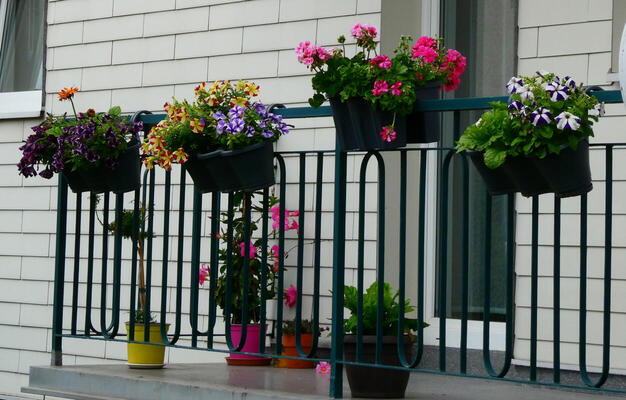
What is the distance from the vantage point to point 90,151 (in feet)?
14.8

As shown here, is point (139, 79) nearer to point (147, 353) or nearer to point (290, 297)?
point (290, 297)

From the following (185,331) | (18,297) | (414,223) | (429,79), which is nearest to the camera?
(429,79)

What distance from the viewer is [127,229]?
5156 millimetres

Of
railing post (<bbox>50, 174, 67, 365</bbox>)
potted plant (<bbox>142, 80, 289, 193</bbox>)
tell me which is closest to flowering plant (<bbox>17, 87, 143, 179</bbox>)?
railing post (<bbox>50, 174, 67, 365</bbox>)

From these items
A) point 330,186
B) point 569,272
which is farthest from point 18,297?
point 569,272

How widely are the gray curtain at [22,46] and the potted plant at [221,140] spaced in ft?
12.0

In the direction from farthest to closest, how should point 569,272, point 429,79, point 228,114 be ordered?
point 569,272, point 228,114, point 429,79

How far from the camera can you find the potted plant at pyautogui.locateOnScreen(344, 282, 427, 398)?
3.94 m

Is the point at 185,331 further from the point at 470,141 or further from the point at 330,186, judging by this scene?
the point at 470,141

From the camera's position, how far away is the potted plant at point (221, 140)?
409 cm

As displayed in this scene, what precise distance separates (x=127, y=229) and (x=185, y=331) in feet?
4.54

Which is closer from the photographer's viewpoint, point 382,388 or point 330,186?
point 382,388

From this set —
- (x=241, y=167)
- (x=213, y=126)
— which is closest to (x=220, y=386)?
(x=241, y=167)

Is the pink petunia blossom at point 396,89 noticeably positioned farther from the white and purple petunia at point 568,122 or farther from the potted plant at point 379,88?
the white and purple petunia at point 568,122
